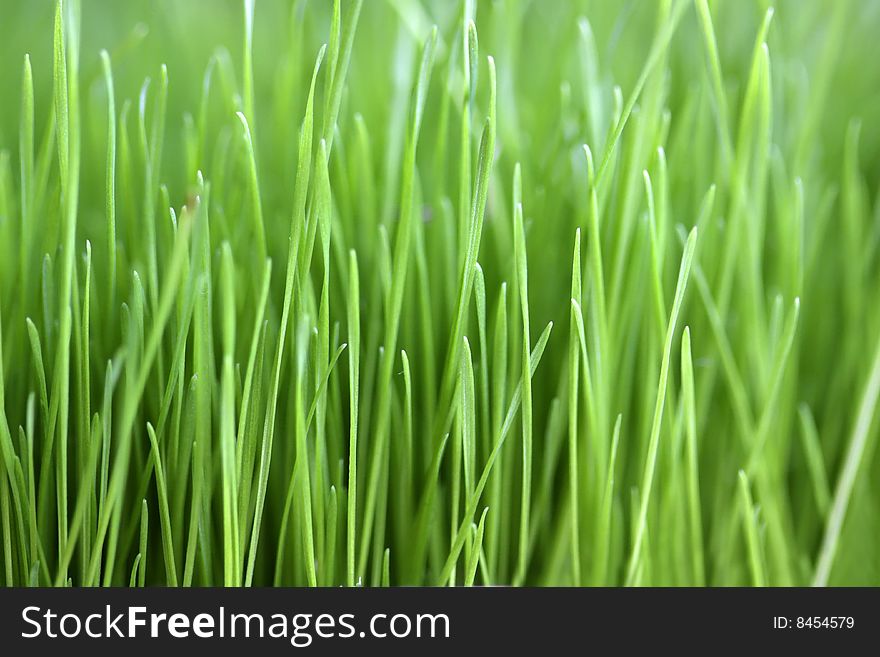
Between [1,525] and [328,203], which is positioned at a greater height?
[328,203]

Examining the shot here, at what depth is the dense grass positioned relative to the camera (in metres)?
0.36

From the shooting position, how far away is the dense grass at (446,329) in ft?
1.17

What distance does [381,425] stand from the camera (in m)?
0.37

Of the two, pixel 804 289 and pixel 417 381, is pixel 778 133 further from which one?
pixel 417 381

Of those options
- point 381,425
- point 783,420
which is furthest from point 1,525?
point 783,420

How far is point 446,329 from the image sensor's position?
1.39ft
